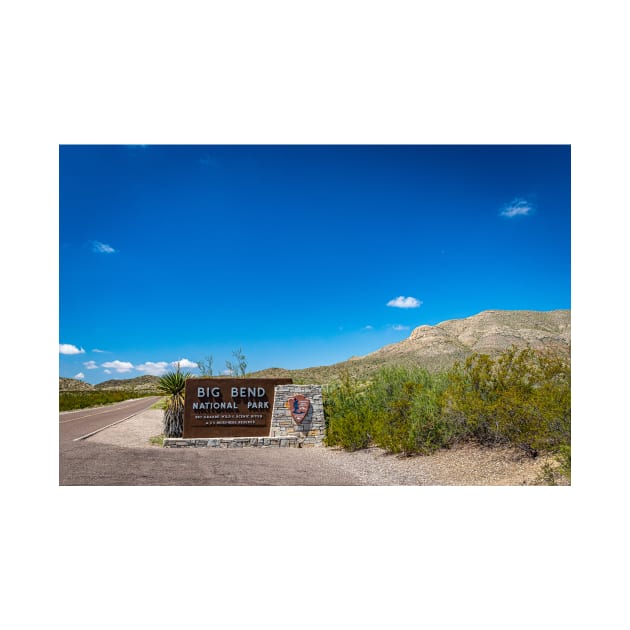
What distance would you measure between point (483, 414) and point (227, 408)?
242 inches

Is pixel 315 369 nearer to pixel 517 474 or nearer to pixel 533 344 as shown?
pixel 533 344

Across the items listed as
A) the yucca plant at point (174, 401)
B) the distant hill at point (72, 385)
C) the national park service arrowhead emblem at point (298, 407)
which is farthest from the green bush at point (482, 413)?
the distant hill at point (72, 385)

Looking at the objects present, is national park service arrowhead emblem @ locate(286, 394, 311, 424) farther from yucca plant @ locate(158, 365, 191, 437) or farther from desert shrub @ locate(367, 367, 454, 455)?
→ yucca plant @ locate(158, 365, 191, 437)

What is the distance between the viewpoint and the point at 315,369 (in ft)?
135

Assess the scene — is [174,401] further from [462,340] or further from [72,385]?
[72,385]

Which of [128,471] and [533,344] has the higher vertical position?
[533,344]

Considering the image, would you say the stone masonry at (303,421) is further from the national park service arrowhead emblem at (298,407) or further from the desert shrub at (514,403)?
the desert shrub at (514,403)

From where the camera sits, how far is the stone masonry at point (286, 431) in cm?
1200

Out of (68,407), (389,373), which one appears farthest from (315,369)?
(389,373)

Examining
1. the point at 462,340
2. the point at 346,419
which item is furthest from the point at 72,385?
the point at 346,419

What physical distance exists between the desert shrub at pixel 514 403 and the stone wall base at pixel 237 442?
13.4ft

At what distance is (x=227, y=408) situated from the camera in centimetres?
1232

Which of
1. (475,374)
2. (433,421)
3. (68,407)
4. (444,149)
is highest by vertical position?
(444,149)

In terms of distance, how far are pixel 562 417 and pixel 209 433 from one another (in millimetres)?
7902
